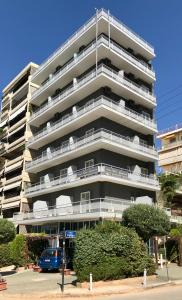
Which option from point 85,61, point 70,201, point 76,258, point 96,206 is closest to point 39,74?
point 85,61

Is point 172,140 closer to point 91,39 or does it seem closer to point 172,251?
point 91,39

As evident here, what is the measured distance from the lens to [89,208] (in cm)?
3466

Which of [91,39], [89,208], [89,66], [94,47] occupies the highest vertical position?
[91,39]

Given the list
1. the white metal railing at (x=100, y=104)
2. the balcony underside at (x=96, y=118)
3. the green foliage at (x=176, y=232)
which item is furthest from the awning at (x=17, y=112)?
the green foliage at (x=176, y=232)

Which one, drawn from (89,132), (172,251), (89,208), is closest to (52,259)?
(89,208)

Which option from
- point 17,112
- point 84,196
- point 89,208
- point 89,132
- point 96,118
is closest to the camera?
point 89,208

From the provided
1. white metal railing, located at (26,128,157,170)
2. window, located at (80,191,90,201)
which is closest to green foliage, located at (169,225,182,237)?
window, located at (80,191,90,201)

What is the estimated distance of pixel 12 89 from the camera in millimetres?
63719

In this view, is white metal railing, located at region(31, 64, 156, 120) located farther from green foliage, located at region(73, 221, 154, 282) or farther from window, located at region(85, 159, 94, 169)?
green foliage, located at region(73, 221, 154, 282)

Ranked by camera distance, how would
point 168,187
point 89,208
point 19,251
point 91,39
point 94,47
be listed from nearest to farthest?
point 19,251, point 89,208, point 94,47, point 91,39, point 168,187

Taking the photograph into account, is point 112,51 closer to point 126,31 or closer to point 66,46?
point 126,31

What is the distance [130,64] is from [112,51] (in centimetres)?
333

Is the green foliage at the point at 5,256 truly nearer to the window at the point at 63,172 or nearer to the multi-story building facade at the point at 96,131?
the multi-story building facade at the point at 96,131

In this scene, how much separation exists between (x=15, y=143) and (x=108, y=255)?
1399 inches
